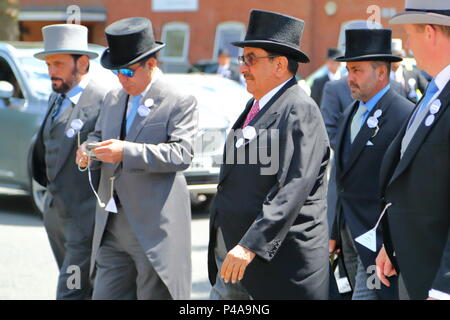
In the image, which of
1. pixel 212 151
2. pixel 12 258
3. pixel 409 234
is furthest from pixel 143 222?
pixel 212 151

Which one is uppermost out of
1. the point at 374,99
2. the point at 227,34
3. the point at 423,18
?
the point at 423,18

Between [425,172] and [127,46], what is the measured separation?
240 centimetres

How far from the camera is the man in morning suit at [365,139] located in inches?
213

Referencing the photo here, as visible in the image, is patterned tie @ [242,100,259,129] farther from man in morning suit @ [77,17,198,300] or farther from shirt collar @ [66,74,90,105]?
shirt collar @ [66,74,90,105]

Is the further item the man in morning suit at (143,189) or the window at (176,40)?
the window at (176,40)

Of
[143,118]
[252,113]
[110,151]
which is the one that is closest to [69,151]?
[143,118]

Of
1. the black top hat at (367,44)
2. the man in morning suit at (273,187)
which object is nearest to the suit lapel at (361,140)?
the black top hat at (367,44)

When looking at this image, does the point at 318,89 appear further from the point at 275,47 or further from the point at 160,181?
the point at 275,47

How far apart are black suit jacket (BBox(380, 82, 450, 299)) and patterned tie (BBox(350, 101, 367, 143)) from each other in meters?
1.77

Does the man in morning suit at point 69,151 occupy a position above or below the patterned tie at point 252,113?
below

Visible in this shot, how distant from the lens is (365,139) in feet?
18.1

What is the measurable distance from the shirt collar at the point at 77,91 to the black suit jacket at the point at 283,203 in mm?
1820

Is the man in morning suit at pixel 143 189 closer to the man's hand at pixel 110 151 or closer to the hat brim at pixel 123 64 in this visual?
the hat brim at pixel 123 64

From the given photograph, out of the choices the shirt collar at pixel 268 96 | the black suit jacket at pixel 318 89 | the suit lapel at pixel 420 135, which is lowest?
the black suit jacket at pixel 318 89
